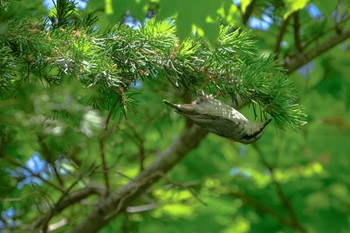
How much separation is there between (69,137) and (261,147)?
151cm

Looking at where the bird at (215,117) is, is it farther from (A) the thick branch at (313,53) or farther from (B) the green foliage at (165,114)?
A: (A) the thick branch at (313,53)

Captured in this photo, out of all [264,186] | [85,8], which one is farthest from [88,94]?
[264,186]

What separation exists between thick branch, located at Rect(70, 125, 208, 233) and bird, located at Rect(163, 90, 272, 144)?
0.82 metres

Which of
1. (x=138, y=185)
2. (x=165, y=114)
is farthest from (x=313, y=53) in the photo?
(x=138, y=185)

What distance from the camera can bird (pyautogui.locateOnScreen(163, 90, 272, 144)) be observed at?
0.98 metres

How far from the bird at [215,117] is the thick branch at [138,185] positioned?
817 millimetres

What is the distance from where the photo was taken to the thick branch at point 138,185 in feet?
6.09

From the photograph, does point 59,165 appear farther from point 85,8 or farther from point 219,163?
point 219,163

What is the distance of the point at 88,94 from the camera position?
3.27 feet

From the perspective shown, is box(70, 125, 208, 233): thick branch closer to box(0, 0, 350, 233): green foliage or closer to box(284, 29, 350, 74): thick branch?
box(0, 0, 350, 233): green foliage

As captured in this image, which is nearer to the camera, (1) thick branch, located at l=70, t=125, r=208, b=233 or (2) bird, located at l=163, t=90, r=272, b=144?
(2) bird, located at l=163, t=90, r=272, b=144

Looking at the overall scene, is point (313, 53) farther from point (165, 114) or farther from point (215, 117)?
point (215, 117)

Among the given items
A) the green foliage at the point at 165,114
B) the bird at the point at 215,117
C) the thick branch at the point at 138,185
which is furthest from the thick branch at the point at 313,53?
the bird at the point at 215,117

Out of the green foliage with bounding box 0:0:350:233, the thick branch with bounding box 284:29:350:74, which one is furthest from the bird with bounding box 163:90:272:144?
the thick branch with bounding box 284:29:350:74
